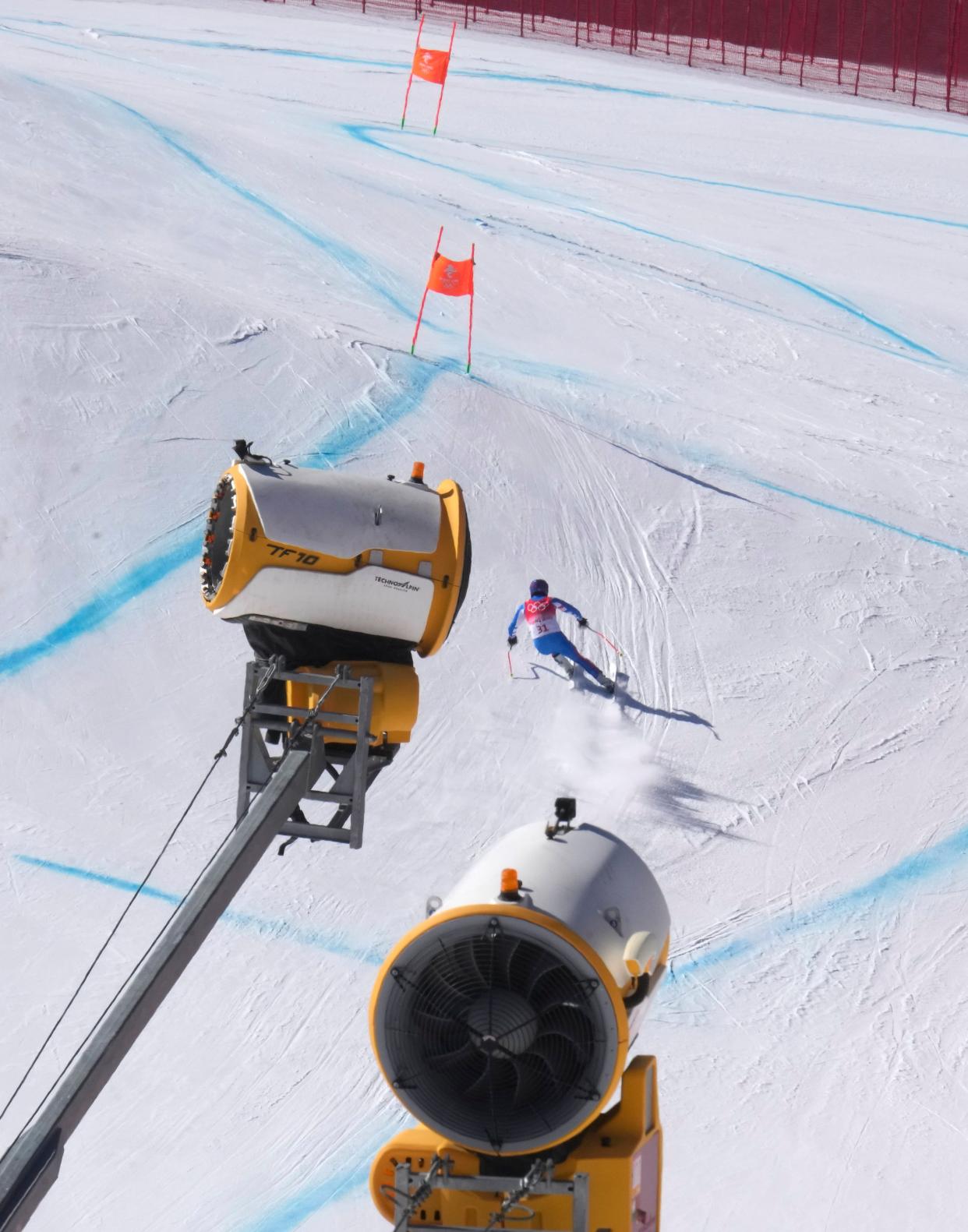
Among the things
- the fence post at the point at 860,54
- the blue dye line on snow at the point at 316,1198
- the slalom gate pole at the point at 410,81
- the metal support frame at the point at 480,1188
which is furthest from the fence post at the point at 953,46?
the metal support frame at the point at 480,1188

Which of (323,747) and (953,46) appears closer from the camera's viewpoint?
(323,747)

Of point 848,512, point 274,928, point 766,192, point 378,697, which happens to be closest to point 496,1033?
point 378,697

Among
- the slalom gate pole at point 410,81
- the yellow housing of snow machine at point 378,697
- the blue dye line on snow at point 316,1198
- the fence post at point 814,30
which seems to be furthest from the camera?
the fence post at point 814,30

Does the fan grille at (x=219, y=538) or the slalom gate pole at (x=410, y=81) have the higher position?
the fan grille at (x=219, y=538)

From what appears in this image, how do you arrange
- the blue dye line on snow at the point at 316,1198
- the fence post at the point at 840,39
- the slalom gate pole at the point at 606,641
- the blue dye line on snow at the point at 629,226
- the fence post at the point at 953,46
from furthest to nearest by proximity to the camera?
the fence post at the point at 840,39 < the fence post at the point at 953,46 < the blue dye line on snow at the point at 629,226 < the slalom gate pole at the point at 606,641 < the blue dye line on snow at the point at 316,1198

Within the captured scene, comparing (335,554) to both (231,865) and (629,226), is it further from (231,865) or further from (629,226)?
(629,226)

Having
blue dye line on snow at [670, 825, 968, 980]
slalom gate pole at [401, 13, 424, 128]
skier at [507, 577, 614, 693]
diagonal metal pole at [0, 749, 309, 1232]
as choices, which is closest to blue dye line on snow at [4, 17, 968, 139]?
slalom gate pole at [401, 13, 424, 128]

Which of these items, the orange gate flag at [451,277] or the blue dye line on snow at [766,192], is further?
the blue dye line on snow at [766,192]

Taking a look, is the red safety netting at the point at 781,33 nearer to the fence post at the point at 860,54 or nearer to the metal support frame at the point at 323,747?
the fence post at the point at 860,54
